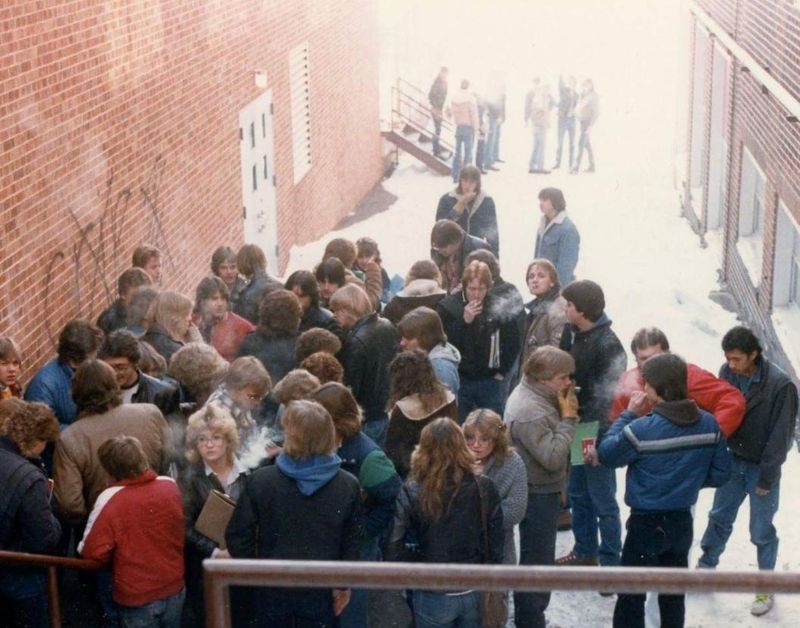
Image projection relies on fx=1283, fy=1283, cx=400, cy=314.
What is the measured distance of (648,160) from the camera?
96.2 feet

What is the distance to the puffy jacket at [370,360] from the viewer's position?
775cm

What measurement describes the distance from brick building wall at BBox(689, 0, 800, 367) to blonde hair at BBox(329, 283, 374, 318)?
518cm

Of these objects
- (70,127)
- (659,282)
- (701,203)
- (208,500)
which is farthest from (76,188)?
(701,203)

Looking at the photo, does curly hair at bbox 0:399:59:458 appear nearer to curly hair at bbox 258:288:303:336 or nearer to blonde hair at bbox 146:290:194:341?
blonde hair at bbox 146:290:194:341

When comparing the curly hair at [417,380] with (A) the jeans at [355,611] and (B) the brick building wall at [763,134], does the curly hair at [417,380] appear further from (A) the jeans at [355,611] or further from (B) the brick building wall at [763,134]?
(B) the brick building wall at [763,134]

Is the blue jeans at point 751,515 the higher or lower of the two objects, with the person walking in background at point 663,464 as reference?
lower

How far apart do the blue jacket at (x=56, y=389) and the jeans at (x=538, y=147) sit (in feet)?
65.7

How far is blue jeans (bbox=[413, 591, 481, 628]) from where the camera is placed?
578 centimetres

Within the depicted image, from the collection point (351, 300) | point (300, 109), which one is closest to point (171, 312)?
point (351, 300)

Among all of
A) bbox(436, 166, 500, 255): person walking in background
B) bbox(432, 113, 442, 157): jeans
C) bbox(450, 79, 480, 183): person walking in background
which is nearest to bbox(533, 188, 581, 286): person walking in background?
bbox(436, 166, 500, 255): person walking in background

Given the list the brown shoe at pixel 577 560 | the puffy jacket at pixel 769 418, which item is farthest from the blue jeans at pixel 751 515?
the brown shoe at pixel 577 560

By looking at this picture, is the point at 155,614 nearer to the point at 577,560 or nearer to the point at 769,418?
the point at 577,560

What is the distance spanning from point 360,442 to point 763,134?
9118 mm

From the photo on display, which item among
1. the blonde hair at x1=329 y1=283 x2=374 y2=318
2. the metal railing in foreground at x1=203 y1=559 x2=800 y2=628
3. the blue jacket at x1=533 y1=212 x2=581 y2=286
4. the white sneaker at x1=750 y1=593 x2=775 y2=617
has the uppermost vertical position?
the metal railing in foreground at x1=203 y1=559 x2=800 y2=628
